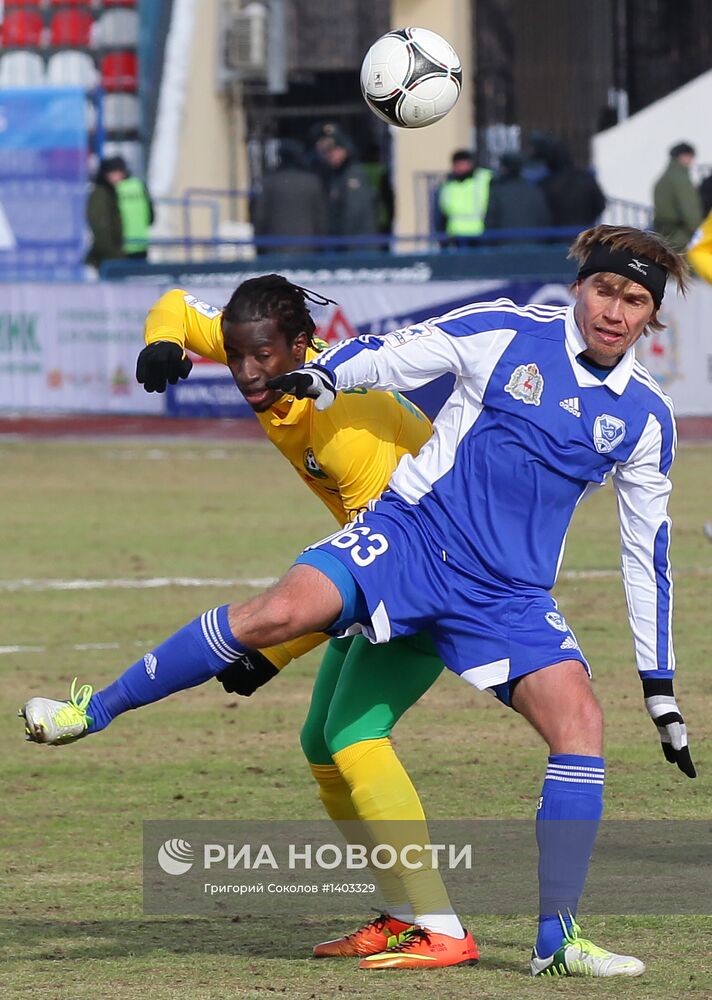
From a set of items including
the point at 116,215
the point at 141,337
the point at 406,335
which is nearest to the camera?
the point at 406,335

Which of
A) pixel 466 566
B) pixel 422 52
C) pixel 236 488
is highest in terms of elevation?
pixel 422 52

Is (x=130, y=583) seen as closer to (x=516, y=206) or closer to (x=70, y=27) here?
(x=516, y=206)

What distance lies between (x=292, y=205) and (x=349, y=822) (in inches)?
677

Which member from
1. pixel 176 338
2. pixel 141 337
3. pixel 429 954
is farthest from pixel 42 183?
pixel 429 954

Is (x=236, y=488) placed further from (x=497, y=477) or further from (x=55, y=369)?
(x=497, y=477)

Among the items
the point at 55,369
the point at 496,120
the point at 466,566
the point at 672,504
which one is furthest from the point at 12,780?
the point at 496,120

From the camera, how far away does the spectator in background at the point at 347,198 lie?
22.5 m

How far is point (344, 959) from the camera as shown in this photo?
17.4 ft

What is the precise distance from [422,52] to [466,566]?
9.86 feet

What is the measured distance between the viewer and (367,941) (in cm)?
534

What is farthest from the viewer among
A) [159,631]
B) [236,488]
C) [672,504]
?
[236,488]

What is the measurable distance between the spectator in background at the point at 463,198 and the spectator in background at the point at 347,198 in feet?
2.91

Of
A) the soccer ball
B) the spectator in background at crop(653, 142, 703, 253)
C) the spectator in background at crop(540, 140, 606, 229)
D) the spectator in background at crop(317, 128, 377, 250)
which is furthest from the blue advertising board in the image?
the soccer ball

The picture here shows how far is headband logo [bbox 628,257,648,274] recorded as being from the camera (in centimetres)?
504
